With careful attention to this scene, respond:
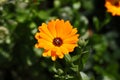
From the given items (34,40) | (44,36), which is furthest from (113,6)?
(44,36)

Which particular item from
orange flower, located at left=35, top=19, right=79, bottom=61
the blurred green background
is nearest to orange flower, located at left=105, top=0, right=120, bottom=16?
the blurred green background

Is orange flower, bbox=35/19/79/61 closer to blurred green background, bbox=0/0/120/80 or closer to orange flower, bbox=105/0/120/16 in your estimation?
blurred green background, bbox=0/0/120/80

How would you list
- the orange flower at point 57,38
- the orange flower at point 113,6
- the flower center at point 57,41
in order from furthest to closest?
the orange flower at point 113,6 → the flower center at point 57,41 → the orange flower at point 57,38

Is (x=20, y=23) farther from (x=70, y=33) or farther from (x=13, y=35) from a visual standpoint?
(x=70, y=33)

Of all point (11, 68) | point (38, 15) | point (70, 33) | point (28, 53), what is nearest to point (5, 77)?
point (11, 68)

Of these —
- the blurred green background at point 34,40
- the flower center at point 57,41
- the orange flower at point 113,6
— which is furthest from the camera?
the blurred green background at point 34,40

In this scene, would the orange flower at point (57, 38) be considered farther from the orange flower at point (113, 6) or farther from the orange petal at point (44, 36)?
the orange flower at point (113, 6)

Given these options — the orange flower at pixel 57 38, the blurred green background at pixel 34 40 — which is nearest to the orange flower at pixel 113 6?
the blurred green background at pixel 34 40
